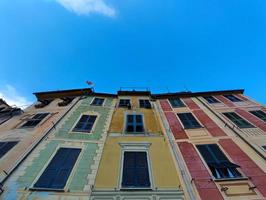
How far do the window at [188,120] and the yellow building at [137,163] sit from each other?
1650mm

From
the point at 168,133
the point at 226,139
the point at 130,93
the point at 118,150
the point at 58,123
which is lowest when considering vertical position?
the point at 118,150

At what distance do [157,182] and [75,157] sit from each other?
162 inches

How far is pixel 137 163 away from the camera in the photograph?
9.12 m

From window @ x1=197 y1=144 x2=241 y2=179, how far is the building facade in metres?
0.04

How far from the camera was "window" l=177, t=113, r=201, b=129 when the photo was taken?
12.3 m

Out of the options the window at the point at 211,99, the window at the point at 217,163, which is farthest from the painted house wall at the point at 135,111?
the window at the point at 211,99

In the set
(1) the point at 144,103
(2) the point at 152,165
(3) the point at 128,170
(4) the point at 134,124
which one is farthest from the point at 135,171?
(1) the point at 144,103

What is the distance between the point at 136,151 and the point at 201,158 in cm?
323

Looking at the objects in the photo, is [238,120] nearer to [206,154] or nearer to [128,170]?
[206,154]

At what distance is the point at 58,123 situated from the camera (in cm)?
1220

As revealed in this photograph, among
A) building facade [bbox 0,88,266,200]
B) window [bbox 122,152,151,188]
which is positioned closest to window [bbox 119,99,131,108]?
building facade [bbox 0,88,266,200]

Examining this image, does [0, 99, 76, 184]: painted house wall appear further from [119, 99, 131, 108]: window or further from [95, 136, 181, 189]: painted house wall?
[119, 99, 131, 108]: window

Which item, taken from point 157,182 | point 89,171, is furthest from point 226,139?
point 89,171

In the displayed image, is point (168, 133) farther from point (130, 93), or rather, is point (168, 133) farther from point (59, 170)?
point (130, 93)
